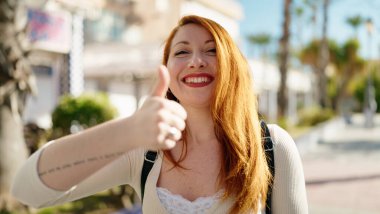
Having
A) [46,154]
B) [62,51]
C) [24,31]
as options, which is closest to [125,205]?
[24,31]

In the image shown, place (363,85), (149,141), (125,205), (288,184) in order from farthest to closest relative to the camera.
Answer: (363,85) < (125,205) < (288,184) < (149,141)

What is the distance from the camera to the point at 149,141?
1.08m

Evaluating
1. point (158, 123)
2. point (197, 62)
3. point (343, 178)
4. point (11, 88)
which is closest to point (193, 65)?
point (197, 62)

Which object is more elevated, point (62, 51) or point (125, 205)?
point (62, 51)

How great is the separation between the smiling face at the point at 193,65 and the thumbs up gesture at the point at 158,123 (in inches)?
23.2

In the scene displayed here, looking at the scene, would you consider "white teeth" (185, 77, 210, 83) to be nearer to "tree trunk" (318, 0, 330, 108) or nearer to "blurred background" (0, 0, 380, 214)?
"blurred background" (0, 0, 380, 214)

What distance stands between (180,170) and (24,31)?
485 centimetres

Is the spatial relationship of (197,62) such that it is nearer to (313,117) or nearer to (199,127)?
(199,127)

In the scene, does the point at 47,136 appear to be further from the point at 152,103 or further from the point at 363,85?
the point at 363,85

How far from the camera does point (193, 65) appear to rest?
166cm

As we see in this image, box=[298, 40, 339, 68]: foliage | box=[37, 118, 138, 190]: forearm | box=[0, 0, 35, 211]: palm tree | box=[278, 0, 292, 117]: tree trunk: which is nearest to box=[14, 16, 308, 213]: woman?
box=[37, 118, 138, 190]: forearm

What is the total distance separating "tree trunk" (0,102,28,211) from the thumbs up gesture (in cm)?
506

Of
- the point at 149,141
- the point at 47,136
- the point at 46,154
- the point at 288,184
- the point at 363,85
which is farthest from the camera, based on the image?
the point at 363,85

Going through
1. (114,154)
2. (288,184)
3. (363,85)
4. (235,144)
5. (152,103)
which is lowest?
(363,85)
